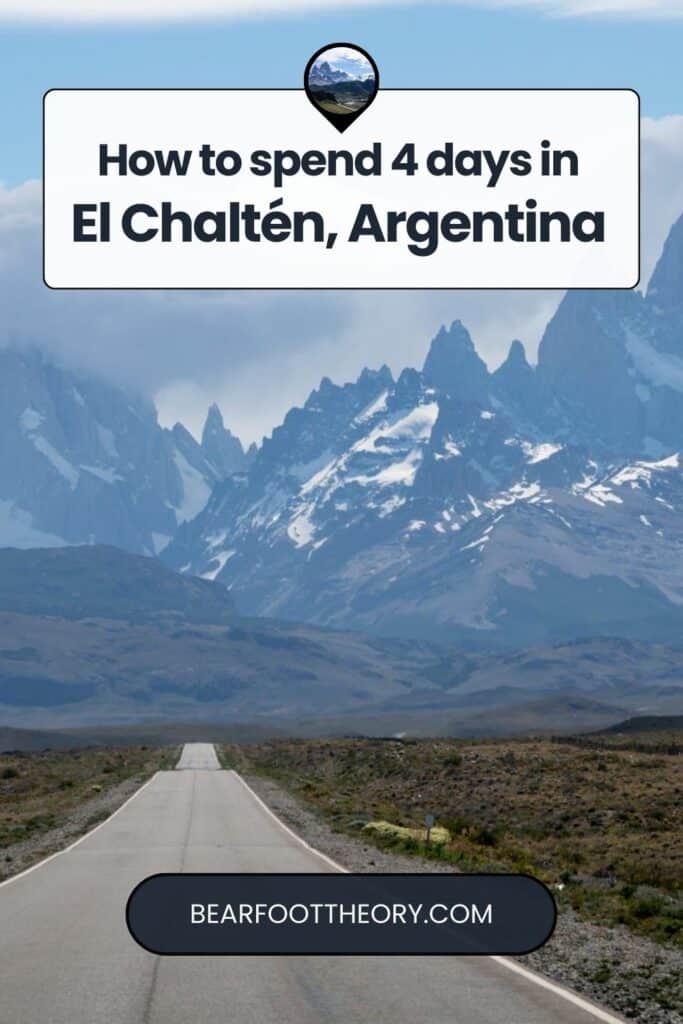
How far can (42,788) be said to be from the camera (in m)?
91.2

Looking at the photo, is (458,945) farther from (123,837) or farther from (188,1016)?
(123,837)

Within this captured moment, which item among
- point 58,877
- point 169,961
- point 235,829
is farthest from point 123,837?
point 169,961

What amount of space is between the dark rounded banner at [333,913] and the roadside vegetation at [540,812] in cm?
1269

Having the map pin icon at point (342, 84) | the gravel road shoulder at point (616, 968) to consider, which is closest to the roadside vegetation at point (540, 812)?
the gravel road shoulder at point (616, 968)

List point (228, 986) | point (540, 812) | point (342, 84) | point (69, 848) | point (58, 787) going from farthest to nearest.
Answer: point (58, 787) < point (540, 812) < point (69, 848) < point (228, 986) < point (342, 84)

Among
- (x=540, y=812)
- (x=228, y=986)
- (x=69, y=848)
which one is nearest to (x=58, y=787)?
(x=540, y=812)

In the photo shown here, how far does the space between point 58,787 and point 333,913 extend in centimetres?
8035

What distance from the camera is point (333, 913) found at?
41.4 feet

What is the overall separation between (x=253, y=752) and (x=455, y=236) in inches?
5322

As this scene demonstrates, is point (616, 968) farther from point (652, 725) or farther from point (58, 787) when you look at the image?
point (652, 725)

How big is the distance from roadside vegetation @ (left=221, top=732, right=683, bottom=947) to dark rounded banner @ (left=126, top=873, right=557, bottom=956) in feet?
41.6

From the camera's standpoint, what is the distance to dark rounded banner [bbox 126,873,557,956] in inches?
489

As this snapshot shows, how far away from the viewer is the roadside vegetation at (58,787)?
2185 inches

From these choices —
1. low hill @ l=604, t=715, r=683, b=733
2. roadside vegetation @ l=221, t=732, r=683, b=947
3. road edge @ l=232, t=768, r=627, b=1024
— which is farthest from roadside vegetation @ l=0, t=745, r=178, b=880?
low hill @ l=604, t=715, r=683, b=733
